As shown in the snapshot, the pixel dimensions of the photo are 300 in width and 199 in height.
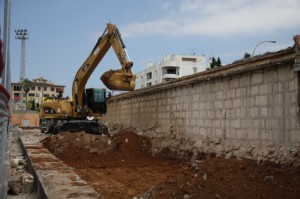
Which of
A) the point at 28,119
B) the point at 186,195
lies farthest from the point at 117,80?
the point at 28,119

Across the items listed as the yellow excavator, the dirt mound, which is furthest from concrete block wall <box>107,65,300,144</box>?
the yellow excavator

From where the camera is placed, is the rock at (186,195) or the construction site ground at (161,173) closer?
the rock at (186,195)

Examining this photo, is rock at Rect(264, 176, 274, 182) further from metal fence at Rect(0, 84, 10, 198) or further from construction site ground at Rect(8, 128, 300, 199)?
metal fence at Rect(0, 84, 10, 198)

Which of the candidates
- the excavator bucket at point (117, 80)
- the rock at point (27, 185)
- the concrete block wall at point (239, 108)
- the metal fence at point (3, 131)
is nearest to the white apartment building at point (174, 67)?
the excavator bucket at point (117, 80)

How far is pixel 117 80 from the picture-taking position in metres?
16.0

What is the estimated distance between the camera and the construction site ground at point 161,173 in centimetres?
537

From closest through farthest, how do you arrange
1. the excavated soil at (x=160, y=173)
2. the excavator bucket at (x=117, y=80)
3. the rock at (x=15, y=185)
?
the excavated soil at (x=160, y=173)
the rock at (x=15, y=185)
the excavator bucket at (x=117, y=80)

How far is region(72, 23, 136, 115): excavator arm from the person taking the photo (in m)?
16.1

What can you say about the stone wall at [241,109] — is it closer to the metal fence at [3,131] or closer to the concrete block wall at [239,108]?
the concrete block wall at [239,108]

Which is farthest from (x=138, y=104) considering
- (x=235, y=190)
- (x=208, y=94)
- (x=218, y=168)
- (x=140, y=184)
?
(x=235, y=190)

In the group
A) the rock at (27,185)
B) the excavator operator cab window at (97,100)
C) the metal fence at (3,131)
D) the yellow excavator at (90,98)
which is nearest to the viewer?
the metal fence at (3,131)

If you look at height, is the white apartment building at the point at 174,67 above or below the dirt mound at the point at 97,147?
above

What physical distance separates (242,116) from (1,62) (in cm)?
875

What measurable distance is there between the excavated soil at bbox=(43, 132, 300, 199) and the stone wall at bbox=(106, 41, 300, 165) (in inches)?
23.3
